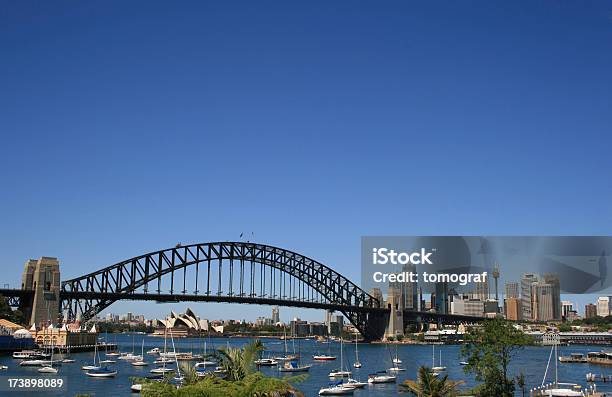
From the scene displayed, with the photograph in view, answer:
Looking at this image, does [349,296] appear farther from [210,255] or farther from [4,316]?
[4,316]

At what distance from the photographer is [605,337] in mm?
194625

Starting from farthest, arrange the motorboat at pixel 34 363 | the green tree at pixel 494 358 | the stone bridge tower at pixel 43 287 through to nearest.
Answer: the stone bridge tower at pixel 43 287 < the motorboat at pixel 34 363 < the green tree at pixel 494 358

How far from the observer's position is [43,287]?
112 meters

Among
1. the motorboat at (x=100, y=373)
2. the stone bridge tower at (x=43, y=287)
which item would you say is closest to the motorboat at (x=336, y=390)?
the motorboat at (x=100, y=373)

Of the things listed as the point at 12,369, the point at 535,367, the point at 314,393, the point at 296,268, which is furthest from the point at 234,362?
the point at 296,268

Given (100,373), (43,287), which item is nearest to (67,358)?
(43,287)

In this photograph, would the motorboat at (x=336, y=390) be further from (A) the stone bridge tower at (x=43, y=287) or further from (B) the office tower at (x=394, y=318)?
(B) the office tower at (x=394, y=318)

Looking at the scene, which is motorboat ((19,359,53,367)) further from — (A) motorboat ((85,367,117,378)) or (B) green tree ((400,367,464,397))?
(B) green tree ((400,367,464,397))

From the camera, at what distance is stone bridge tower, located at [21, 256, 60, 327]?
11131 cm

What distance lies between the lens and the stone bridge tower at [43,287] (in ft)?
365

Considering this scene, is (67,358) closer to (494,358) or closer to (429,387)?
(494,358)

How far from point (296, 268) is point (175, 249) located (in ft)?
119

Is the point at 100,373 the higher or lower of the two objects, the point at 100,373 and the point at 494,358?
the lower

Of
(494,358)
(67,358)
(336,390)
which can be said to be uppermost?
(494,358)
